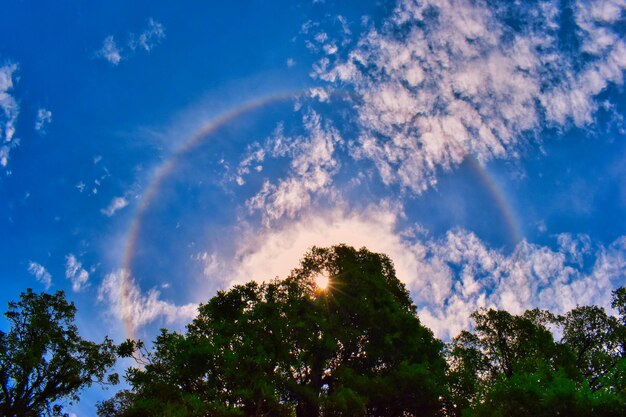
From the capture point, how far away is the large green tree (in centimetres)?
2145

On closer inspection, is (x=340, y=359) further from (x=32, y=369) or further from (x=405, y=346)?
(x=32, y=369)

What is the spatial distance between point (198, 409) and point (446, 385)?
53.9ft

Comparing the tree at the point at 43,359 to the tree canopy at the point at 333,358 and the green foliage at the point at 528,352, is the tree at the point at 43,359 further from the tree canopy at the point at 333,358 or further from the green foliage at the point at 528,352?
the green foliage at the point at 528,352

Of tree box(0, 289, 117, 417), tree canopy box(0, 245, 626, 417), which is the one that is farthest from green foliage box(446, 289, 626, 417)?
tree box(0, 289, 117, 417)

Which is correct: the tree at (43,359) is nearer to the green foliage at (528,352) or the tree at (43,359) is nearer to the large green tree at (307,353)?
the large green tree at (307,353)

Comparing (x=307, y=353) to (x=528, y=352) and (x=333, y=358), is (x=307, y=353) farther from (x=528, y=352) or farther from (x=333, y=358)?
(x=528, y=352)

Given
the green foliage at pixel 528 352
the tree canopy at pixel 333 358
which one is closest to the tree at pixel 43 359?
the tree canopy at pixel 333 358

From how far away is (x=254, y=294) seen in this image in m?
29.4

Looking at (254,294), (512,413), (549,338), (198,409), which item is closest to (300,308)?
(254,294)

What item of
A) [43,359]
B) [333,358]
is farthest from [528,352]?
[43,359]

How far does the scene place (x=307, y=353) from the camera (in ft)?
90.5

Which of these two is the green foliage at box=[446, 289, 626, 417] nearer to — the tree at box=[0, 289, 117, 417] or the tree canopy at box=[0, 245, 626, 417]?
the tree canopy at box=[0, 245, 626, 417]

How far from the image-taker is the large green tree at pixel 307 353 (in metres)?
21.5

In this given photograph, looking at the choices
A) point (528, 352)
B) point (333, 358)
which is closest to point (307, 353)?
point (333, 358)
